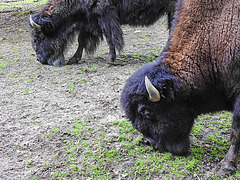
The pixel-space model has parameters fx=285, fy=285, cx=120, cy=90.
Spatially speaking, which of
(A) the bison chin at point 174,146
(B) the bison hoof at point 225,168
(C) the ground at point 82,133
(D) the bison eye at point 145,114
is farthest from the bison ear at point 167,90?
(B) the bison hoof at point 225,168

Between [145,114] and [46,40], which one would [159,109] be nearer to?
[145,114]

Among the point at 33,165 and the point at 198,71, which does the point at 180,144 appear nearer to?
the point at 198,71

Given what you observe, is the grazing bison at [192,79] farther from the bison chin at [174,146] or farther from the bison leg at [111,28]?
the bison leg at [111,28]

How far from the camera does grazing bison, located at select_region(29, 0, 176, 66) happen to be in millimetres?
7285

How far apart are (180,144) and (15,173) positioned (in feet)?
6.73

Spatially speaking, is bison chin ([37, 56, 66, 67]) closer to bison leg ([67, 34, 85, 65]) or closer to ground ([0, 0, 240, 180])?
bison leg ([67, 34, 85, 65])

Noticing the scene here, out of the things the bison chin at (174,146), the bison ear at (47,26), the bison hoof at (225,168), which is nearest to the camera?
the bison hoof at (225,168)

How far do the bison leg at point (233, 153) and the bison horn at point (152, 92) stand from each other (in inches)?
34.4

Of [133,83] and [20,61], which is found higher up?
[133,83]

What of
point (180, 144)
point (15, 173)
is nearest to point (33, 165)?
point (15, 173)

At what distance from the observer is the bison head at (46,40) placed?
766 centimetres

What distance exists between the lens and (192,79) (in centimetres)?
332

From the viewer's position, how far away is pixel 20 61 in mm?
8695

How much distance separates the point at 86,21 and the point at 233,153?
553 centimetres
